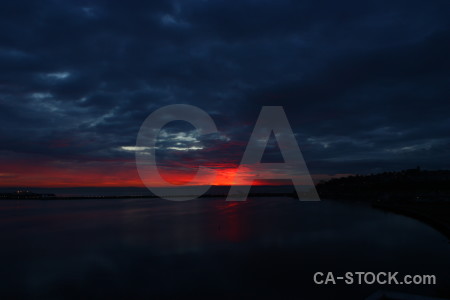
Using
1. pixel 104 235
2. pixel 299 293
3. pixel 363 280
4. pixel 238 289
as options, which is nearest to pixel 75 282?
pixel 238 289

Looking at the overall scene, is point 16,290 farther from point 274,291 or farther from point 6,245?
point 6,245

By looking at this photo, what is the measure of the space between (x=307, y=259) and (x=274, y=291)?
21.2ft

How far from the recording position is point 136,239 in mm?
28000

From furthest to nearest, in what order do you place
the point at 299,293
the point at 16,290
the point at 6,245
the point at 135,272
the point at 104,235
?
1. the point at 104,235
2. the point at 6,245
3. the point at 135,272
4. the point at 16,290
5. the point at 299,293

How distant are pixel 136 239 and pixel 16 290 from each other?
1406 cm

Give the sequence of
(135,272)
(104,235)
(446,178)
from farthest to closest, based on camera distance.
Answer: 1. (446,178)
2. (104,235)
3. (135,272)

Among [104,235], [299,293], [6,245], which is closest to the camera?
[299,293]

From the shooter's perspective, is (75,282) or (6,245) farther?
(6,245)

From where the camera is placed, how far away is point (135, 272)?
54.4 feet

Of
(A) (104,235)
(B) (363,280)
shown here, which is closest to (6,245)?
(A) (104,235)

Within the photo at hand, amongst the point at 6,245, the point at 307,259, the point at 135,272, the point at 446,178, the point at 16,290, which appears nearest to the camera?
the point at 16,290

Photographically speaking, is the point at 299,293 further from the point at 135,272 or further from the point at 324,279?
the point at 135,272

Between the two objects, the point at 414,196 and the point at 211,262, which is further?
the point at 414,196

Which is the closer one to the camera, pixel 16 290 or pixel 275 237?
pixel 16 290
